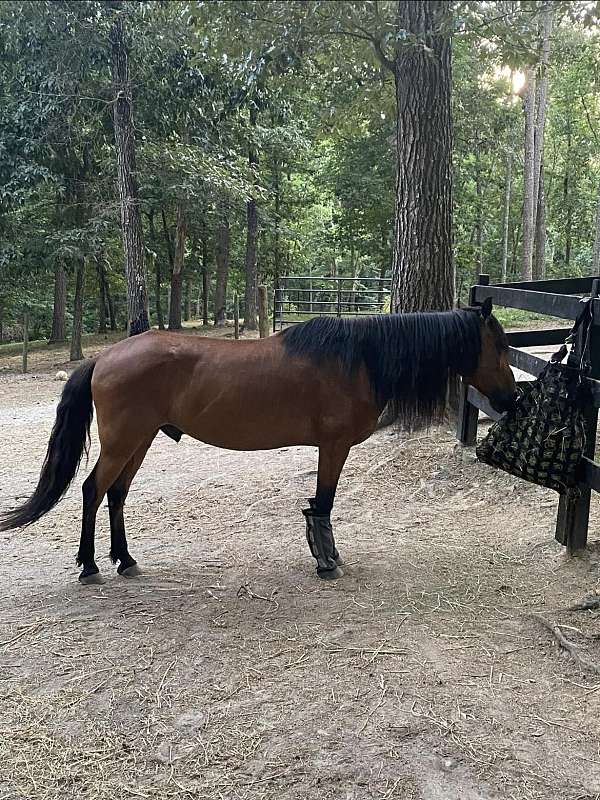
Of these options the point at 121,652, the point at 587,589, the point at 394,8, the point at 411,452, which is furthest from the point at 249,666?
the point at 394,8

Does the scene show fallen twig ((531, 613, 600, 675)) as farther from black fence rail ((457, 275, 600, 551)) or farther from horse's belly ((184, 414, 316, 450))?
horse's belly ((184, 414, 316, 450))

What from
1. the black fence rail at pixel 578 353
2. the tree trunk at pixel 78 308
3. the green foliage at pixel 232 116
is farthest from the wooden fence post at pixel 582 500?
the tree trunk at pixel 78 308

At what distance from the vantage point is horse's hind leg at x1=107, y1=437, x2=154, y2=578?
11.9 ft

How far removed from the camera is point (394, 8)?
449 centimetres

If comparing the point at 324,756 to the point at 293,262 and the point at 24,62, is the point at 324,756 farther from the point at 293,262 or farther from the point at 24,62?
the point at 293,262

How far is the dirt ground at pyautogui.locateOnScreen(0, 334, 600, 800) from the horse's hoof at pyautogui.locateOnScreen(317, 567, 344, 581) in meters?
0.06

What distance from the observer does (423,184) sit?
5.67m

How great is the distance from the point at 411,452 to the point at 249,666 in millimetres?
3232

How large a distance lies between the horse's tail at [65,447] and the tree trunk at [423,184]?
10.6 ft

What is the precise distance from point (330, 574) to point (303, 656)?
2.65 feet

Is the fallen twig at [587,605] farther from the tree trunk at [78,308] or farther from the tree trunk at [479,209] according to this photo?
the tree trunk at [479,209]

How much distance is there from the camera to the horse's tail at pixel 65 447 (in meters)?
3.53

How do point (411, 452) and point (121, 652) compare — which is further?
point (411, 452)

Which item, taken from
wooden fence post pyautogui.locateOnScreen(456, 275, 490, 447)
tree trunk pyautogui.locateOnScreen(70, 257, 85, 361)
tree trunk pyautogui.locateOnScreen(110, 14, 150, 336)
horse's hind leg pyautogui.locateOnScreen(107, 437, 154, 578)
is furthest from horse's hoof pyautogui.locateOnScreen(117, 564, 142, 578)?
tree trunk pyautogui.locateOnScreen(70, 257, 85, 361)
